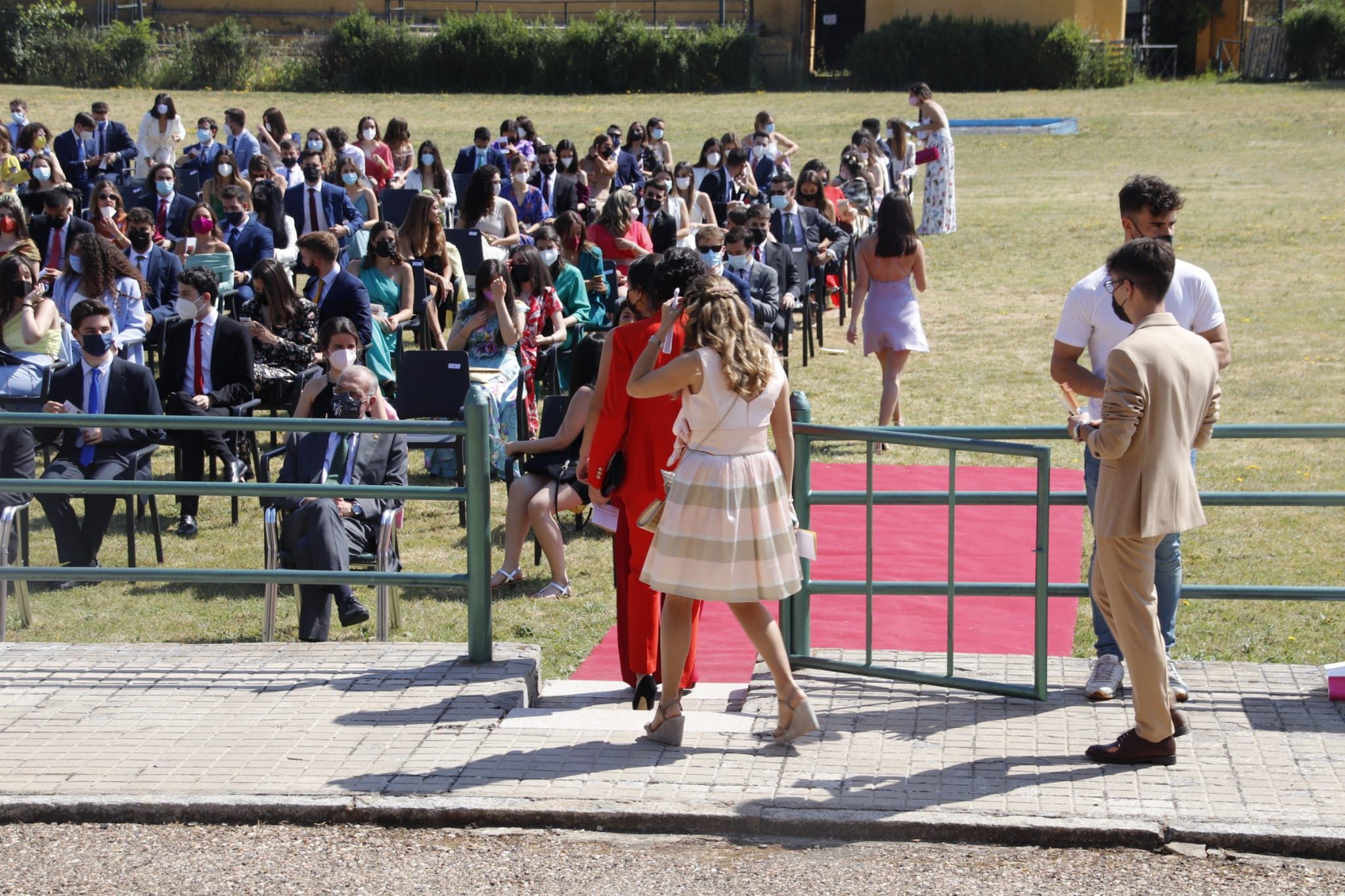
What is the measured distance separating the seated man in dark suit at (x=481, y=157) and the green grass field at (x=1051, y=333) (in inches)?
206

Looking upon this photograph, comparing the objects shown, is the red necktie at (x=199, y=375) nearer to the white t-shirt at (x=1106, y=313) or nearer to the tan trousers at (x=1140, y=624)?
the white t-shirt at (x=1106, y=313)

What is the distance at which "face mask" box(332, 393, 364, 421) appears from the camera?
8156 mm

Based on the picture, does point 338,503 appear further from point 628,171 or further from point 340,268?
point 628,171

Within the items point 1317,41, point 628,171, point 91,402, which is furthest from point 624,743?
point 1317,41

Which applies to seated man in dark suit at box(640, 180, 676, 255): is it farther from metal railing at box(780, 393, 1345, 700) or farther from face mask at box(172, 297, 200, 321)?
metal railing at box(780, 393, 1345, 700)

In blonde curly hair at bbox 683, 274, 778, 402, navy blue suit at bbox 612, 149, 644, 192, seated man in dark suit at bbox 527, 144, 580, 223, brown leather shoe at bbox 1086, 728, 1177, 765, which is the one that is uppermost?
navy blue suit at bbox 612, 149, 644, 192

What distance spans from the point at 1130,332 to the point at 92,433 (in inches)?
230

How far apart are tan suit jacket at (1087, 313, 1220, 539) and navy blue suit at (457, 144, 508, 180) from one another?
47.7 ft

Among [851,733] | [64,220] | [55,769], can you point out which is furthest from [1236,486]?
[64,220]

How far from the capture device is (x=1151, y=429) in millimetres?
5020

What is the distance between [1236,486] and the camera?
33.5 ft

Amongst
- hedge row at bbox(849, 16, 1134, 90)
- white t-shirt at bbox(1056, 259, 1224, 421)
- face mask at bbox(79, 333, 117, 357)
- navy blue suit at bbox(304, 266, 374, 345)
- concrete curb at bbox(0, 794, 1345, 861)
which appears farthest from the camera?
hedge row at bbox(849, 16, 1134, 90)

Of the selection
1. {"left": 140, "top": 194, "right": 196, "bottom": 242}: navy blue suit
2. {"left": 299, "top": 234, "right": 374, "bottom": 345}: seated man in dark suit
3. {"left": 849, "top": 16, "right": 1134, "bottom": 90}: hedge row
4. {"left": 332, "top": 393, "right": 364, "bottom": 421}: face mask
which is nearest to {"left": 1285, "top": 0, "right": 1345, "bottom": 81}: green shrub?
{"left": 849, "top": 16, "right": 1134, "bottom": 90}: hedge row

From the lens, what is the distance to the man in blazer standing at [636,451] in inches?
233
